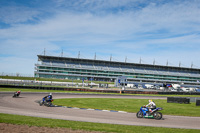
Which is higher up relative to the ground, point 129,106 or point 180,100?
point 180,100

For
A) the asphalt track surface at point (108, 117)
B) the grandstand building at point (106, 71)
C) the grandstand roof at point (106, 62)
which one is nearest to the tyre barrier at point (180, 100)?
the asphalt track surface at point (108, 117)

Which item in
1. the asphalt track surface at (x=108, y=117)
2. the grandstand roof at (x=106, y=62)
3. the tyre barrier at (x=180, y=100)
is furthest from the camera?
the grandstand roof at (x=106, y=62)

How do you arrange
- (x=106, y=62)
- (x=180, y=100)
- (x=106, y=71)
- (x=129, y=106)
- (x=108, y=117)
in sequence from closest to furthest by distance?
(x=108, y=117) < (x=129, y=106) < (x=180, y=100) < (x=106, y=71) < (x=106, y=62)

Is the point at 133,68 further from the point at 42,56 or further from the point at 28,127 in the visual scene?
the point at 28,127

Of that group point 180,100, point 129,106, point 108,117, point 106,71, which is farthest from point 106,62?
point 108,117

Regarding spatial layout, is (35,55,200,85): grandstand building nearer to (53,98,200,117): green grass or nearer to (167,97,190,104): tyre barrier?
(167,97,190,104): tyre barrier

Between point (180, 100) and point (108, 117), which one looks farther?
point (180, 100)

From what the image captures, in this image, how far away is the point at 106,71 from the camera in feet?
416

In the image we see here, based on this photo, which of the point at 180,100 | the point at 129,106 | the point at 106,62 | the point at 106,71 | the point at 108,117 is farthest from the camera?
the point at 106,62

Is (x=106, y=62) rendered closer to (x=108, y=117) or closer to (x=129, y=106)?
(x=129, y=106)

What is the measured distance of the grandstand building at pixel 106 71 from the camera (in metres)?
118

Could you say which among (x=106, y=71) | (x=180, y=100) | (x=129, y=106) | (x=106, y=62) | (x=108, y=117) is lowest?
(x=129, y=106)

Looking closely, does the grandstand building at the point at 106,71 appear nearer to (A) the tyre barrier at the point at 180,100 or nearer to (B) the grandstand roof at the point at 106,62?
(B) the grandstand roof at the point at 106,62

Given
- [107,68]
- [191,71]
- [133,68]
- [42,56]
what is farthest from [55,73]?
[191,71]
